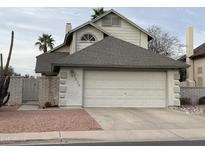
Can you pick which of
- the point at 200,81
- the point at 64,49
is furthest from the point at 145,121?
the point at 200,81

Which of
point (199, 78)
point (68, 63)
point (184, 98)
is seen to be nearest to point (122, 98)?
point (68, 63)

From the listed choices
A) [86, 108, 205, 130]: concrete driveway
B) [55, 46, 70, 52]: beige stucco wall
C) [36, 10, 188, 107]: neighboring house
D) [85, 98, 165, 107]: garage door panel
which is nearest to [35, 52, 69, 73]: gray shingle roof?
[55, 46, 70, 52]: beige stucco wall

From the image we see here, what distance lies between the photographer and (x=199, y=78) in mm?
34688

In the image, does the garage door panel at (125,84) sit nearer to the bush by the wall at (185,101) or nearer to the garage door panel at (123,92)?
the garage door panel at (123,92)

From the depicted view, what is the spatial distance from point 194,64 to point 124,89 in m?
15.3

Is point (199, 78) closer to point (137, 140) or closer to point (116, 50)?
point (116, 50)

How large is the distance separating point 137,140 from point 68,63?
35.2ft

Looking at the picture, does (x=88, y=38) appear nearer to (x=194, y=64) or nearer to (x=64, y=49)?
(x=64, y=49)

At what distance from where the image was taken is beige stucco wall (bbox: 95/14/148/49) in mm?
29344

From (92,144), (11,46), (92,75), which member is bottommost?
(92,144)

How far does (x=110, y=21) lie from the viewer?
1163 inches

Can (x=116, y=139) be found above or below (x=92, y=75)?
below

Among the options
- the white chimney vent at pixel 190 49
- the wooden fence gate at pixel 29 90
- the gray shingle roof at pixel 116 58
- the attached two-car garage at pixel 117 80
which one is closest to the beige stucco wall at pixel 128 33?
the gray shingle roof at pixel 116 58

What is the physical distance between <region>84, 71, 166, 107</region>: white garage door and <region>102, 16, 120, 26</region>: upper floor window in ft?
24.9
